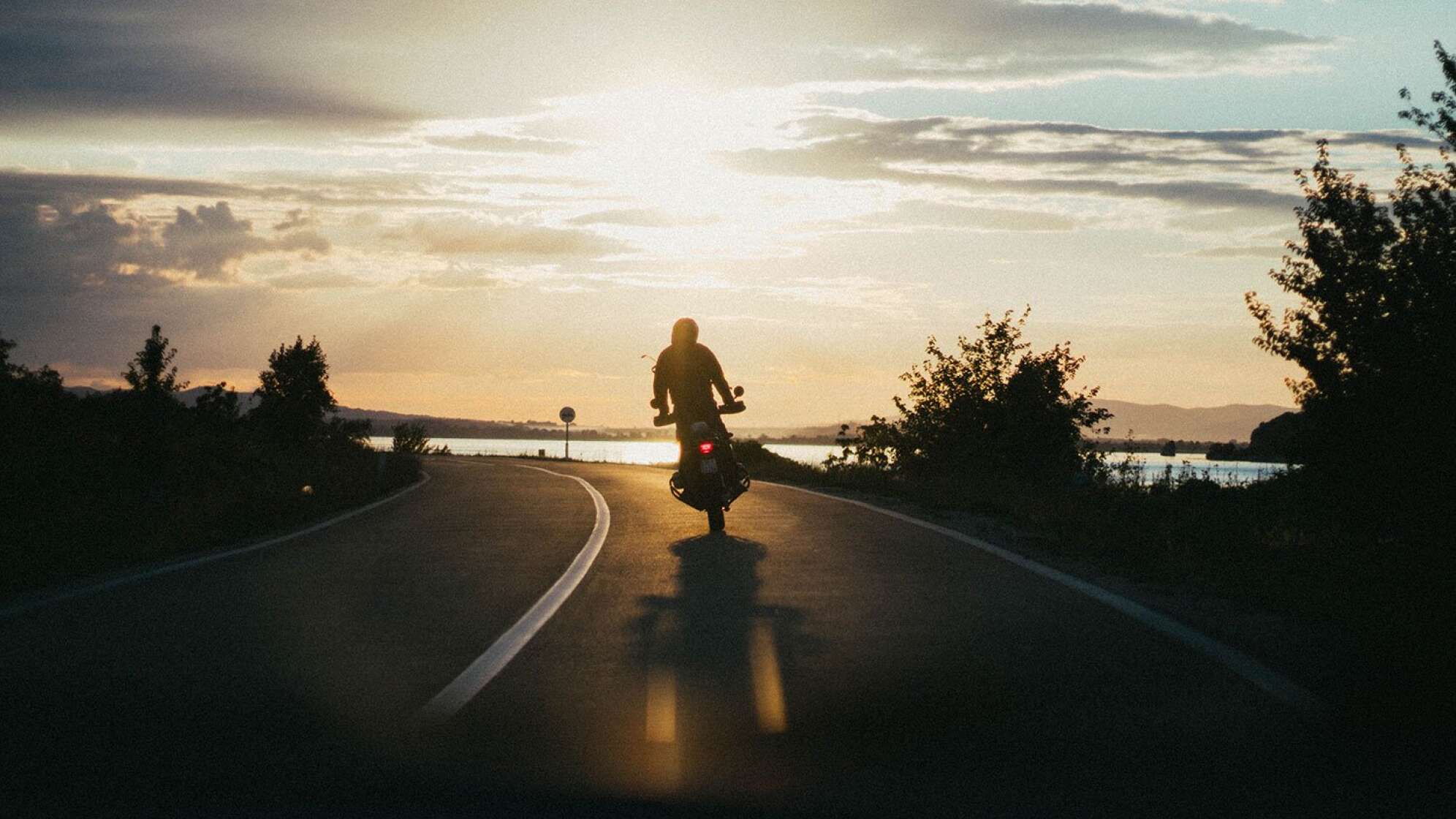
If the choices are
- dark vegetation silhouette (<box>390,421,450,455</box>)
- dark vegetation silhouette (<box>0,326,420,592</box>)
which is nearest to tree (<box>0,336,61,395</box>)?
dark vegetation silhouette (<box>0,326,420,592</box>)

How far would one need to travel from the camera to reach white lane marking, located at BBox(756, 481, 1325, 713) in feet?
22.5

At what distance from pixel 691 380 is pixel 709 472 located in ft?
3.98

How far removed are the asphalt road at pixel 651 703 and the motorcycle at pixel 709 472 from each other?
4048 millimetres

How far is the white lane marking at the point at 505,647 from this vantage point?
6.68 meters

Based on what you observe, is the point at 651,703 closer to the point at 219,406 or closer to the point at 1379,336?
the point at 1379,336

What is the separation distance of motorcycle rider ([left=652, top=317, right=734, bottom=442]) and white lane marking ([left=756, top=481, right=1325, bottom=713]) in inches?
148

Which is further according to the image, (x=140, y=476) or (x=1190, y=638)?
(x=140, y=476)

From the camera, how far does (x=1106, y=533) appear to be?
1533 centimetres

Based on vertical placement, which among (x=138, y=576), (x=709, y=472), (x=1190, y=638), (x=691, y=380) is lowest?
(x=138, y=576)

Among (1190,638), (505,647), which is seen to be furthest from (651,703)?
(1190,638)

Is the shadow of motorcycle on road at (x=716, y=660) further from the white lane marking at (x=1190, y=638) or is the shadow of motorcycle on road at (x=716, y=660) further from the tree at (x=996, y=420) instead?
the tree at (x=996, y=420)

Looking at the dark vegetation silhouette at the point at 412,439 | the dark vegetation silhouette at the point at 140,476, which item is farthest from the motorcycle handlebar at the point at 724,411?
the dark vegetation silhouette at the point at 412,439

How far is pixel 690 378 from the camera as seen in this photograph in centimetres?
1681

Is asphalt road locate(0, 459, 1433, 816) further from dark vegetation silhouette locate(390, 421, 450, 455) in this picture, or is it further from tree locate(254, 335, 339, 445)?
dark vegetation silhouette locate(390, 421, 450, 455)
